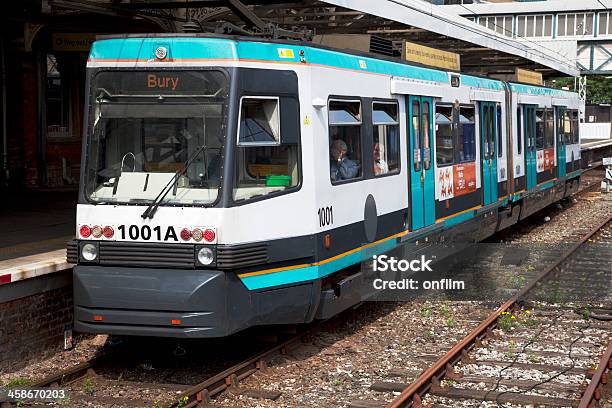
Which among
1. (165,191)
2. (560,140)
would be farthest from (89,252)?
(560,140)

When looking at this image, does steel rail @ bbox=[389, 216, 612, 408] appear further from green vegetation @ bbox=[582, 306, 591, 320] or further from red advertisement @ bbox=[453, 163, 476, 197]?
red advertisement @ bbox=[453, 163, 476, 197]

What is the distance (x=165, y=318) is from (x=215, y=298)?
1.48 feet

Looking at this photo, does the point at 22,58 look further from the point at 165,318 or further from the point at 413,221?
the point at 165,318

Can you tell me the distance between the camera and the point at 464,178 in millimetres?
13992

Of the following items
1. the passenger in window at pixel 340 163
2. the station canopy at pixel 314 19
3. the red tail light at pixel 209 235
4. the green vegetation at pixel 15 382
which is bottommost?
the green vegetation at pixel 15 382

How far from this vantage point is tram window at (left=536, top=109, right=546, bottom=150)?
19391 mm

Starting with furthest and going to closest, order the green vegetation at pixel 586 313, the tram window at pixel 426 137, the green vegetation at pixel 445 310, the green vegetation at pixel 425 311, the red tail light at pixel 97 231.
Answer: the tram window at pixel 426 137 → the green vegetation at pixel 445 310 → the green vegetation at pixel 425 311 → the green vegetation at pixel 586 313 → the red tail light at pixel 97 231

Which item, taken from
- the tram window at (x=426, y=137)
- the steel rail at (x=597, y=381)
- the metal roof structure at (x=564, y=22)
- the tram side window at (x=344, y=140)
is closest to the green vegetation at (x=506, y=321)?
the steel rail at (x=597, y=381)

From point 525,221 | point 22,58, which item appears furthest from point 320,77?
point 525,221

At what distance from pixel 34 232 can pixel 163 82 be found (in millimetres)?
4825

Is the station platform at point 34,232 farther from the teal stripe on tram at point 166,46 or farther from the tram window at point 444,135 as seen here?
the tram window at point 444,135

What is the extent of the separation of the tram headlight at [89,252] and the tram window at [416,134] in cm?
464

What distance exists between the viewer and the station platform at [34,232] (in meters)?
9.15

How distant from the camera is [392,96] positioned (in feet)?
36.3
